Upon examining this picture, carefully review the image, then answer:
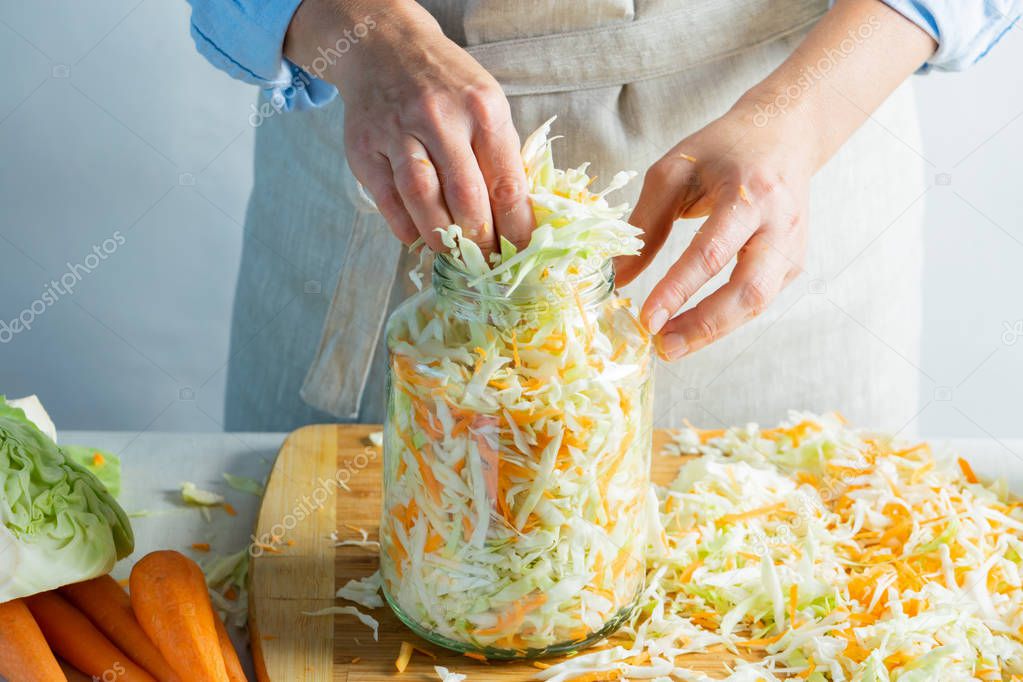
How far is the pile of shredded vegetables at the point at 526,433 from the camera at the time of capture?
1.19 meters

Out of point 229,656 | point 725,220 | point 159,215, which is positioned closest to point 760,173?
point 725,220

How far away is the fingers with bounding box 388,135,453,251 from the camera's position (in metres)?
1.18

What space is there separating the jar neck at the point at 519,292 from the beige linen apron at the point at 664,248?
53cm

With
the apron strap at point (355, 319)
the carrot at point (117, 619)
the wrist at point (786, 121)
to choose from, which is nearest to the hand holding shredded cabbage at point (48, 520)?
the carrot at point (117, 619)

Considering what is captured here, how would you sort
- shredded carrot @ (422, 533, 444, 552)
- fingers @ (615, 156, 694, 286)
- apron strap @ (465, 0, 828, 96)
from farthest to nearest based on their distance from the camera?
1. apron strap @ (465, 0, 828, 96)
2. fingers @ (615, 156, 694, 286)
3. shredded carrot @ (422, 533, 444, 552)

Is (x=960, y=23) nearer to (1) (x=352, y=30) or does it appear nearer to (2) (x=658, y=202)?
(2) (x=658, y=202)

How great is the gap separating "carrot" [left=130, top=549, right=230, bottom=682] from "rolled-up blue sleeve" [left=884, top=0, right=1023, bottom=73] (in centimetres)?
117

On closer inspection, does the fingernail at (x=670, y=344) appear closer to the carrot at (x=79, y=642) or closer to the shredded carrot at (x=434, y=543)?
the shredded carrot at (x=434, y=543)

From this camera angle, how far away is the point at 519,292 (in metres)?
1.20

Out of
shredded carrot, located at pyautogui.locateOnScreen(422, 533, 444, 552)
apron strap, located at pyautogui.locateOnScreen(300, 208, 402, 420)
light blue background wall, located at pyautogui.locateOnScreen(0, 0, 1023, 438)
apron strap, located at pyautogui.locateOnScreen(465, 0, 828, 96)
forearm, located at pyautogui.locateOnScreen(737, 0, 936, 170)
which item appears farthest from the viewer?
light blue background wall, located at pyautogui.locateOnScreen(0, 0, 1023, 438)

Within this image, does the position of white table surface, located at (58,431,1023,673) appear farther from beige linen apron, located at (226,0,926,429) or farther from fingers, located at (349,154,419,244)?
fingers, located at (349,154,419,244)

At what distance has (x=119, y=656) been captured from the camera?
1288mm

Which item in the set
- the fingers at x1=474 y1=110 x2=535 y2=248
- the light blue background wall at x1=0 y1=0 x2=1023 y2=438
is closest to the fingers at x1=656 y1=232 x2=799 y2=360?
the fingers at x1=474 y1=110 x2=535 y2=248

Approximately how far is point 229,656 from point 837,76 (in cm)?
105
